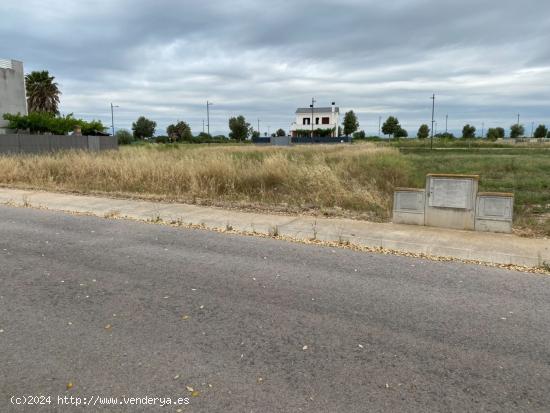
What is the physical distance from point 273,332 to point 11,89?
3783cm

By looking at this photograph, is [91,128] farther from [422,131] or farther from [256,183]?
[422,131]

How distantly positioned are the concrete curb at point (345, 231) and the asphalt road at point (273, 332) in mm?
670

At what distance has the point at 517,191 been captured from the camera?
14.5m

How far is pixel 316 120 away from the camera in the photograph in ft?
381

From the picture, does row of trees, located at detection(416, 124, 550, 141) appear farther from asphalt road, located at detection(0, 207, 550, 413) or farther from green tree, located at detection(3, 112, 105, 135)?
asphalt road, located at detection(0, 207, 550, 413)

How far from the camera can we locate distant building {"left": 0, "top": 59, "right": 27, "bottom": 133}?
3319 centimetres

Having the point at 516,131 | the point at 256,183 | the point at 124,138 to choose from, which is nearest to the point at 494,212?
the point at 256,183

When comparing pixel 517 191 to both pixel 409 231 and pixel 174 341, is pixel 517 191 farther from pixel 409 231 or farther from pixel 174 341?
pixel 174 341

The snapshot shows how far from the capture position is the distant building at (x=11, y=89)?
3319 cm

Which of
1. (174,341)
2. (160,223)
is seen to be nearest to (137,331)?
(174,341)

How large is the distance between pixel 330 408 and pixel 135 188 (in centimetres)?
1202

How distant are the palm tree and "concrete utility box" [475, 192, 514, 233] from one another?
59530 millimetres

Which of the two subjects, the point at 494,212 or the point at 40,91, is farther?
the point at 40,91

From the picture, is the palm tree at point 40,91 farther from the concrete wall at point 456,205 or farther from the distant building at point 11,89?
the concrete wall at point 456,205
